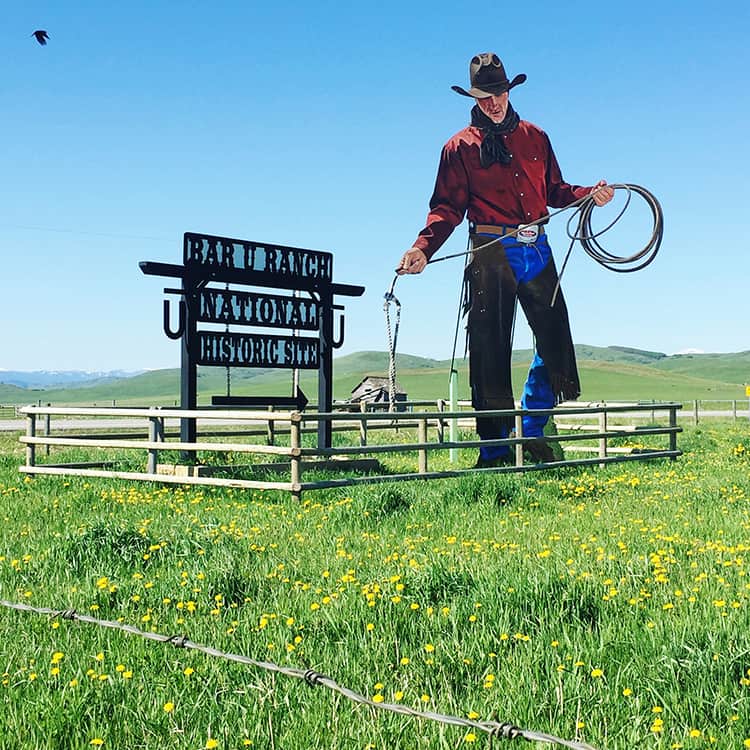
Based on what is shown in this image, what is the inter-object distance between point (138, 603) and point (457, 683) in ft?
8.83

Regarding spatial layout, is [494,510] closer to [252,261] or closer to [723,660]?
[723,660]

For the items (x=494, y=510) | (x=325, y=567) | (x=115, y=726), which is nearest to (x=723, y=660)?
(x=115, y=726)

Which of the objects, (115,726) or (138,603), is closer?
(115,726)

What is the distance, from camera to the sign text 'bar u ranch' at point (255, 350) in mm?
15055

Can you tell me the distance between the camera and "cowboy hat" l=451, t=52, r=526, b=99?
17047 mm

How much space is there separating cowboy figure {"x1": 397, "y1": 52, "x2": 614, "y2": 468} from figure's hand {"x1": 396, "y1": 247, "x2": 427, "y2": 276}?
2cm

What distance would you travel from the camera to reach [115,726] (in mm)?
4109

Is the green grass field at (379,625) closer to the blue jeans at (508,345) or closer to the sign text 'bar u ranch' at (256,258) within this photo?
the sign text 'bar u ranch' at (256,258)

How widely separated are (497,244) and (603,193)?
8.57 feet

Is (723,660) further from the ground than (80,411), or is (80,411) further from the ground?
(80,411)

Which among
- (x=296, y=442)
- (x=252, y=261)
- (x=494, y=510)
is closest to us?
(x=494, y=510)

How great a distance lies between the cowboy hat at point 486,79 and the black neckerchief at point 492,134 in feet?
0.95

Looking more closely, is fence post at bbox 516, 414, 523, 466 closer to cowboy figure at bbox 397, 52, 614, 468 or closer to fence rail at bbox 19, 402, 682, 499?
fence rail at bbox 19, 402, 682, 499

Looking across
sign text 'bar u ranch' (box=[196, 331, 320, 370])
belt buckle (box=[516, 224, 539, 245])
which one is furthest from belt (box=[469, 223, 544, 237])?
sign text 'bar u ranch' (box=[196, 331, 320, 370])
